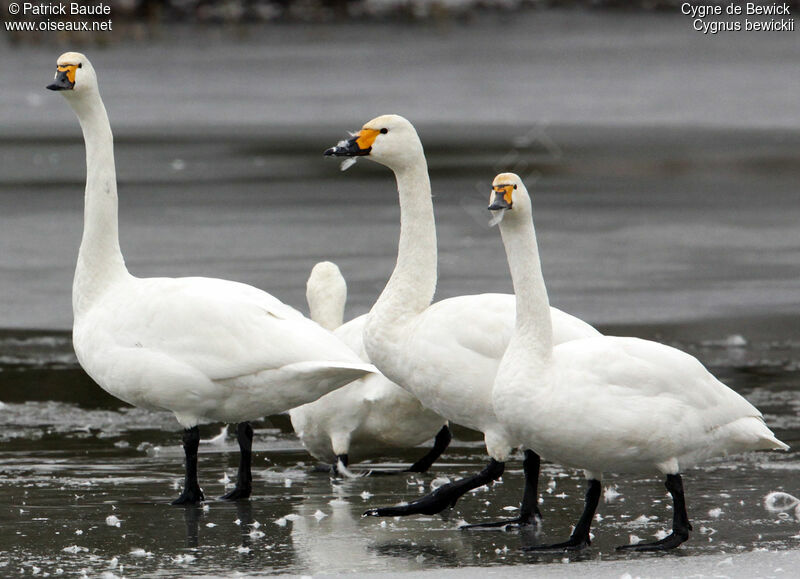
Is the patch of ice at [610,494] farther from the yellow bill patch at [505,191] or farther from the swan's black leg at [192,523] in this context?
the swan's black leg at [192,523]

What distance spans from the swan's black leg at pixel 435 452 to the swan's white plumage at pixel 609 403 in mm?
1466

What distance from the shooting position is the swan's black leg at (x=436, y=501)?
6.54 meters

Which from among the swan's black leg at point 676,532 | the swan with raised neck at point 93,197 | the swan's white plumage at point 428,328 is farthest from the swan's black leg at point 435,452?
the swan with raised neck at point 93,197

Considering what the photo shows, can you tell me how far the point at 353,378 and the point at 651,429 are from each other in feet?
5.59

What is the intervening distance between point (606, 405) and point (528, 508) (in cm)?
76

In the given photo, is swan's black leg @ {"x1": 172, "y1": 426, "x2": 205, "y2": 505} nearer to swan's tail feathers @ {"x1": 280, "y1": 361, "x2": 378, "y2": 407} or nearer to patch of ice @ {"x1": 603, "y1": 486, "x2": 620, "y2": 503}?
swan's tail feathers @ {"x1": 280, "y1": 361, "x2": 378, "y2": 407}

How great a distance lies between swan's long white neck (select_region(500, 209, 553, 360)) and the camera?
6195mm

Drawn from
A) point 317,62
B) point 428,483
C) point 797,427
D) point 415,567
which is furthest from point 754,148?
point 415,567

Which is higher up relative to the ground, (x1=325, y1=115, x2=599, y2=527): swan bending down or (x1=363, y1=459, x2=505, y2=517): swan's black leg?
(x1=325, y1=115, x2=599, y2=527): swan bending down

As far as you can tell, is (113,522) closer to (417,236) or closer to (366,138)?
(417,236)

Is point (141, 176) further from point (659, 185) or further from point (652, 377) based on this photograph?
point (652, 377)

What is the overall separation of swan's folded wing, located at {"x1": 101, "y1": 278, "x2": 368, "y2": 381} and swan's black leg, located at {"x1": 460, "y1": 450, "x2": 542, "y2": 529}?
1.01 m

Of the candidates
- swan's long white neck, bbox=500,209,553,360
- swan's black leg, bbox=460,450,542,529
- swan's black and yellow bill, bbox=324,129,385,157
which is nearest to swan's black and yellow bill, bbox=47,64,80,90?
swan's black and yellow bill, bbox=324,129,385,157

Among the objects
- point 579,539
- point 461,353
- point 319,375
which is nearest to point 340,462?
point 319,375
